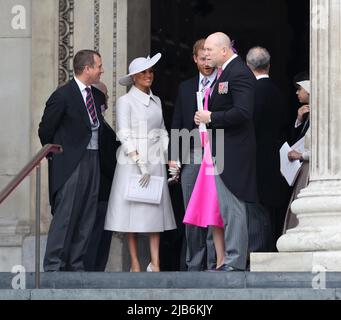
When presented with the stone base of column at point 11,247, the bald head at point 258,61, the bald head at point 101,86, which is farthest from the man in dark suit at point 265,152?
the stone base of column at point 11,247

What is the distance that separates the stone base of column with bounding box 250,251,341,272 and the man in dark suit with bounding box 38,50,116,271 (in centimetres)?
210

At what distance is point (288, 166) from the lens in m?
18.6

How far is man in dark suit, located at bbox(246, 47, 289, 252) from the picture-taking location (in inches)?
719

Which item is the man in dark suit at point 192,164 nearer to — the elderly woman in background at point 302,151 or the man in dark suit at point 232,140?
the man in dark suit at point 232,140

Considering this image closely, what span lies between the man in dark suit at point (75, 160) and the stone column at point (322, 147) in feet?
6.93

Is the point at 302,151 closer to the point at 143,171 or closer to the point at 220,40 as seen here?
the point at 220,40

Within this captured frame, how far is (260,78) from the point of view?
18.7m

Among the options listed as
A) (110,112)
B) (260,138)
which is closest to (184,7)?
(110,112)

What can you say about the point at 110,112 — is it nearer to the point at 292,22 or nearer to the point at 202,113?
the point at 202,113

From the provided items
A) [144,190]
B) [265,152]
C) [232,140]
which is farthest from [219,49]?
[144,190]

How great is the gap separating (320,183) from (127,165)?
7.27 feet

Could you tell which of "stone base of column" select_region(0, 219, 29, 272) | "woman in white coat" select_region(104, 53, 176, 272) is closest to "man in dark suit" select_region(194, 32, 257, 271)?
"woman in white coat" select_region(104, 53, 176, 272)

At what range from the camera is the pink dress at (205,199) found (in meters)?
17.8

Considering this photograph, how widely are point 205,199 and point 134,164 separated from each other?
108 centimetres
